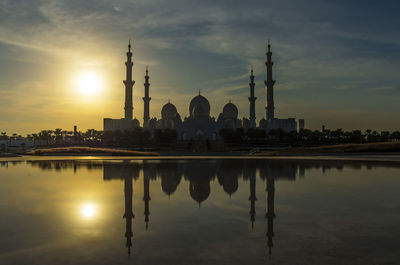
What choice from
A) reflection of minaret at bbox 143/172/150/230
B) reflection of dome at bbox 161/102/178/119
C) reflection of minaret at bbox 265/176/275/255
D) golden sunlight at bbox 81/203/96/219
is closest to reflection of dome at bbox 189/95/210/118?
reflection of dome at bbox 161/102/178/119

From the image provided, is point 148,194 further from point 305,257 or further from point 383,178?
point 383,178

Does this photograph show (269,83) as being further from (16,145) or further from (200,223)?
(16,145)

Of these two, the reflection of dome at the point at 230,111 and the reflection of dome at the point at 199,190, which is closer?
the reflection of dome at the point at 199,190

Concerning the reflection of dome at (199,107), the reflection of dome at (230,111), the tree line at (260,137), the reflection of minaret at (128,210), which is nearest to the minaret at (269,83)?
the tree line at (260,137)

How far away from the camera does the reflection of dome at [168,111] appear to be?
297 feet

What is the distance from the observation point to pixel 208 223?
27.3ft

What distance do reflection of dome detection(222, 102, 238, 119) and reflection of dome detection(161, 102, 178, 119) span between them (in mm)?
12583

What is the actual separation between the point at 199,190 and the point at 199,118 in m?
69.8

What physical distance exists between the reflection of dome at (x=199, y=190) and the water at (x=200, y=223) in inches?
1.4

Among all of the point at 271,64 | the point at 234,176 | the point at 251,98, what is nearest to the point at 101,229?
the point at 234,176

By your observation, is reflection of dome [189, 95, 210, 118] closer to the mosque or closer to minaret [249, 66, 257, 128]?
A: the mosque

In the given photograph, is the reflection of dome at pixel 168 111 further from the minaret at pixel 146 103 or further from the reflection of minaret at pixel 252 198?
the reflection of minaret at pixel 252 198

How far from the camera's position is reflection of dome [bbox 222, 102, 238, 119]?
92.6m

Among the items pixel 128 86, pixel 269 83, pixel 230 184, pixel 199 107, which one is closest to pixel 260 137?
pixel 269 83
